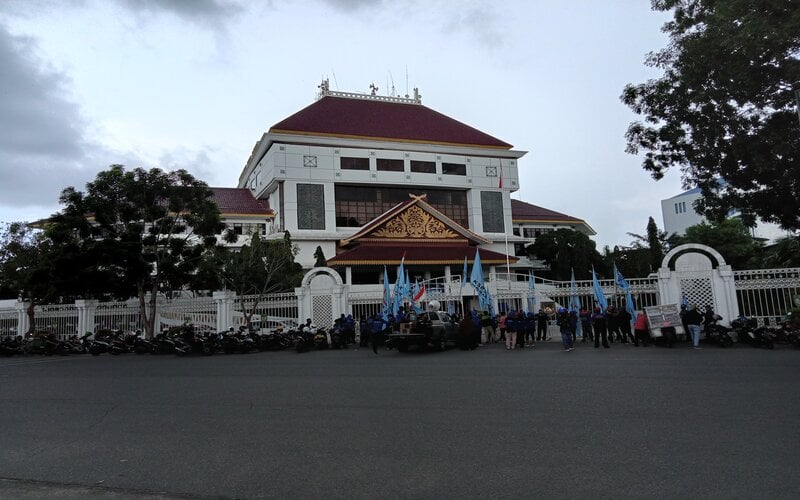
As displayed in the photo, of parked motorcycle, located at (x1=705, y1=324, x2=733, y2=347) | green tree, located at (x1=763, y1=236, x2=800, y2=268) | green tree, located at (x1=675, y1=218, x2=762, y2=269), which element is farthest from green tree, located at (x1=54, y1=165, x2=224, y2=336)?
green tree, located at (x1=675, y1=218, x2=762, y2=269)

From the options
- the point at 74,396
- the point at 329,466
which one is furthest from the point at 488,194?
the point at 329,466

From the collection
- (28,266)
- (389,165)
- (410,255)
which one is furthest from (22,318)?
(389,165)

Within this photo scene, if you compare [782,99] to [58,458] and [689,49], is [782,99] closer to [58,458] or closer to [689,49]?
[689,49]

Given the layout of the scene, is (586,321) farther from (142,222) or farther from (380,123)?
(380,123)

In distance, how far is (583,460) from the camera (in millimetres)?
4941

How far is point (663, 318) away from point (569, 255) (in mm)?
24431

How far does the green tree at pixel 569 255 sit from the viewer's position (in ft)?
126

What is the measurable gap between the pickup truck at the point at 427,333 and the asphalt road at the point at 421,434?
14.5ft

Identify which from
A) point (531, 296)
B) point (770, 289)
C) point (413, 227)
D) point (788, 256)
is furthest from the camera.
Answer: point (413, 227)

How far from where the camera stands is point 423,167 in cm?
4125

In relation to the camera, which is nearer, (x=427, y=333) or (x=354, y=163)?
(x=427, y=333)

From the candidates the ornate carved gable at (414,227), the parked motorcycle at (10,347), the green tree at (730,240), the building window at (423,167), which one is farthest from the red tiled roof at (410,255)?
the parked motorcycle at (10,347)

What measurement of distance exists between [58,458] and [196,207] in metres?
17.7

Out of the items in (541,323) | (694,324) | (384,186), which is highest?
(384,186)
